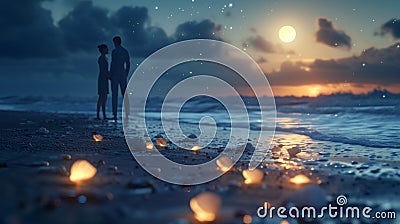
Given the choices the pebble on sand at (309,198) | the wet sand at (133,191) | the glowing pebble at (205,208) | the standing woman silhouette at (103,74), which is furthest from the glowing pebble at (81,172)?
the standing woman silhouette at (103,74)

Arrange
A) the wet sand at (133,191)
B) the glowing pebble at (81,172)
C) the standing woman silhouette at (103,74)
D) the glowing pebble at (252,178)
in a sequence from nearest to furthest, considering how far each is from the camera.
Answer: the wet sand at (133,191), the glowing pebble at (81,172), the glowing pebble at (252,178), the standing woman silhouette at (103,74)

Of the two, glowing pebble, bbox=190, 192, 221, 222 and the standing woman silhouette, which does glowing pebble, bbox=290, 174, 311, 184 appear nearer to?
glowing pebble, bbox=190, 192, 221, 222

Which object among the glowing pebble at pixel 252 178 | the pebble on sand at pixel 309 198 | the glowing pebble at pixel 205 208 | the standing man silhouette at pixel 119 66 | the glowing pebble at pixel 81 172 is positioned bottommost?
the glowing pebble at pixel 205 208

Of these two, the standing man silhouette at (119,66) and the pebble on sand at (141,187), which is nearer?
the pebble on sand at (141,187)

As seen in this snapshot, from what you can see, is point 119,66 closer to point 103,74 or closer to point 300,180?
point 103,74

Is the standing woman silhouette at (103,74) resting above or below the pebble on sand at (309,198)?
above

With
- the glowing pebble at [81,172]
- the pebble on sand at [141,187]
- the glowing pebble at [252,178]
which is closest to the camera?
the pebble on sand at [141,187]

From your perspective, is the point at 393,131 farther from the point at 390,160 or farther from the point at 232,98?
the point at 232,98

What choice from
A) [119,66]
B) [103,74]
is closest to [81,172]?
[119,66]

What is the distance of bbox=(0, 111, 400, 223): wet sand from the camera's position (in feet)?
5.91

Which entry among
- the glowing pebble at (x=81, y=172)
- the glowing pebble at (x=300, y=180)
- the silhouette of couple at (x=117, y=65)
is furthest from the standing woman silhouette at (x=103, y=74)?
Result: the glowing pebble at (x=300, y=180)

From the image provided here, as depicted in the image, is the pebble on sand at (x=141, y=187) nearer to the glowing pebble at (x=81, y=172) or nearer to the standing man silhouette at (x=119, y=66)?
the glowing pebble at (x=81, y=172)

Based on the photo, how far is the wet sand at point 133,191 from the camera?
70.9 inches

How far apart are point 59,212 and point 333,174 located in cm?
228
